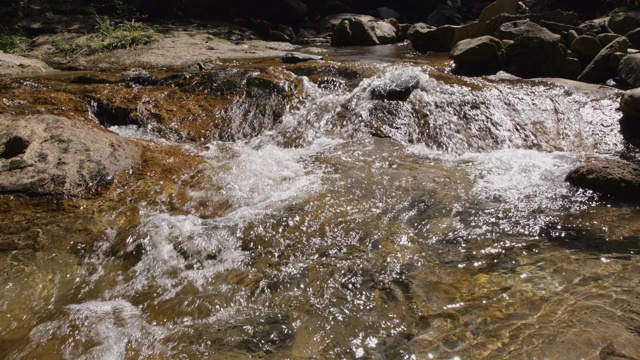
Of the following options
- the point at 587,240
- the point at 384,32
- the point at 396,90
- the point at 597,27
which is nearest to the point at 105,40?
the point at 396,90

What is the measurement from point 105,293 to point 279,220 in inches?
53.2

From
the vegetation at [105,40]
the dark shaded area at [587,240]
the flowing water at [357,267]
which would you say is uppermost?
the vegetation at [105,40]

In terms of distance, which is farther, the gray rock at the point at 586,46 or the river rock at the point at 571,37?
the river rock at the point at 571,37

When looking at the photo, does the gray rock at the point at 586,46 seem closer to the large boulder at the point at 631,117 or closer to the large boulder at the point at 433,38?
the large boulder at the point at 631,117

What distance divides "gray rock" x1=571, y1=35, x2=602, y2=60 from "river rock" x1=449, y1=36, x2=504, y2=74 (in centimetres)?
157

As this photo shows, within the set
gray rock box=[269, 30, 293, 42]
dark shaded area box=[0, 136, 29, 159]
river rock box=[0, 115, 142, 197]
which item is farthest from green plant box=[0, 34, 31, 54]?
gray rock box=[269, 30, 293, 42]

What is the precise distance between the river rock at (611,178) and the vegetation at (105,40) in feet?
29.4

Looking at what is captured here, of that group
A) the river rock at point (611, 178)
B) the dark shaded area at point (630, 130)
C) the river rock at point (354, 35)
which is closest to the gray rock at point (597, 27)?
the river rock at point (354, 35)

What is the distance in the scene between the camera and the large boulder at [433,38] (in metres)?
9.69

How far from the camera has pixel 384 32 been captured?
39.2 feet

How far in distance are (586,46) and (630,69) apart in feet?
4.41

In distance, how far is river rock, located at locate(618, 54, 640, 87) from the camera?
5961 millimetres

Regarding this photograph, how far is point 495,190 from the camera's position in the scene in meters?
3.84

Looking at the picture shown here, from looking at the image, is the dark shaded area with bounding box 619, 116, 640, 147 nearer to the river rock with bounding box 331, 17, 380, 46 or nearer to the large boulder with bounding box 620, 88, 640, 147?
the large boulder with bounding box 620, 88, 640, 147
